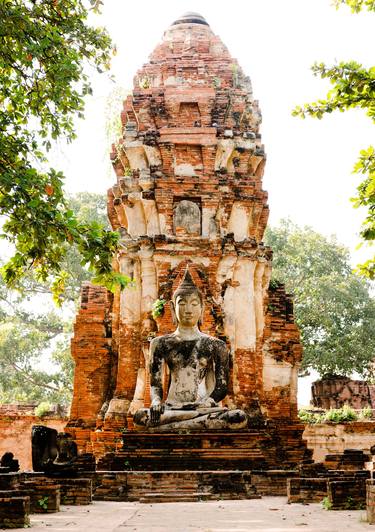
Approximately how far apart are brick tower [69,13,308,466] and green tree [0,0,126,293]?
19.8ft

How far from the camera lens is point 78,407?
15.6 m

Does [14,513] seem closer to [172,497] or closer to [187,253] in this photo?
[172,497]

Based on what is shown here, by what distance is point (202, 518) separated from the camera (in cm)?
621

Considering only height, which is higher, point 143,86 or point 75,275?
point 143,86

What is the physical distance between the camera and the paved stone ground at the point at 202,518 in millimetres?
5402

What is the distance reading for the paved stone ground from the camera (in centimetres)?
540

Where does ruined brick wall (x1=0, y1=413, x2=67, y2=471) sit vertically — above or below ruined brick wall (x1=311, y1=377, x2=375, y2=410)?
below

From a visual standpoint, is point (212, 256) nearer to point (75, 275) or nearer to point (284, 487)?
point (284, 487)

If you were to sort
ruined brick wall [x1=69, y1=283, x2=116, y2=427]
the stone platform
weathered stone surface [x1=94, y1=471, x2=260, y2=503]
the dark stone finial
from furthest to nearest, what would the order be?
the dark stone finial → ruined brick wall [x1=69, y1=283, x2=116, y2=427] → the stone platform → weathered stone surface [x1=94, y1=471, x2=260, y2=503]

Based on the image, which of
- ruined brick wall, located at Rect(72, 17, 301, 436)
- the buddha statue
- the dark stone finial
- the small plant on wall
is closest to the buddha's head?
the buddha statue

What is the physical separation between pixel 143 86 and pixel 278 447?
28.8 ft

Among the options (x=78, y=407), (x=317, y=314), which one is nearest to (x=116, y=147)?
(x=78, y=407)

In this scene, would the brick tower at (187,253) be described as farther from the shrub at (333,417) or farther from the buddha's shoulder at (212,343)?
the shrub at (333,417)

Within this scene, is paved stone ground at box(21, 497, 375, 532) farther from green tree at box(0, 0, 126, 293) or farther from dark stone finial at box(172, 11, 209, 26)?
dark stone finial at box(172, 11, 209, 26)
